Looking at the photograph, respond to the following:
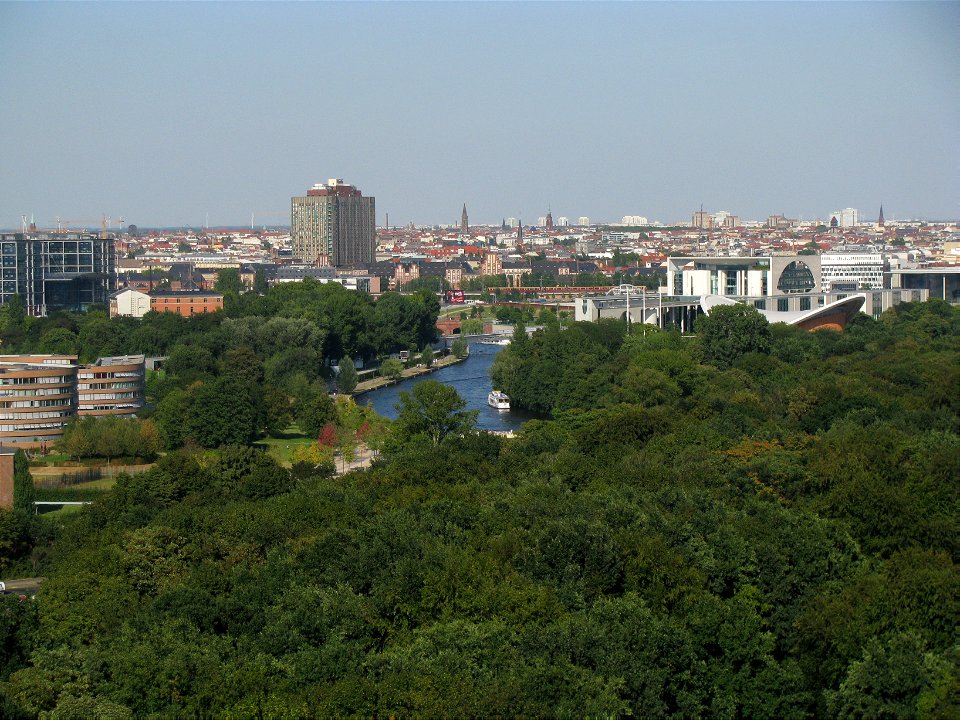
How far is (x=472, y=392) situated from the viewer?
72.0 feet

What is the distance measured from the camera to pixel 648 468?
424 inches

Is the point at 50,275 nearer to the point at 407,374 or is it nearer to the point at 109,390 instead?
the point at 407,374

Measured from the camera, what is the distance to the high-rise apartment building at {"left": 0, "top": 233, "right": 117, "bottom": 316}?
112 ft

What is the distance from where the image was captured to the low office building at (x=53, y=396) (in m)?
16.0

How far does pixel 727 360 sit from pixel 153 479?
1126cm

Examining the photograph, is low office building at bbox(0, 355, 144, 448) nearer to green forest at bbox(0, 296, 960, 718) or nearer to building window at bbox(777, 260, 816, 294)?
green forest at bbox(0, 296, 960, 718)

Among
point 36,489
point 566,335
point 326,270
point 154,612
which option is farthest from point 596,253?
point 154,612

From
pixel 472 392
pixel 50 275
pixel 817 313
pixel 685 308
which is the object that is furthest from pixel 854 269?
pixel 472 392

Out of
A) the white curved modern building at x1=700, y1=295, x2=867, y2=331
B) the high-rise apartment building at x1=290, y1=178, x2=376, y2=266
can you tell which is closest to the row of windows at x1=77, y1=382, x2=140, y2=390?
the white curved modern building at x1=700, y1=295, x2=867, y2=331

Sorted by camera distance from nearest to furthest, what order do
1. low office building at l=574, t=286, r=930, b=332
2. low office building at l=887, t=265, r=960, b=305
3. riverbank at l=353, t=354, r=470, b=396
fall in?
riverbank at l=353, t=354, r=470, b=396 < low office building at l=574, t=286, r=930, b=332 < low office building at l=887, t=265, r=960, b=305

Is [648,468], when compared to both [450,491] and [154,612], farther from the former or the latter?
[154,612]

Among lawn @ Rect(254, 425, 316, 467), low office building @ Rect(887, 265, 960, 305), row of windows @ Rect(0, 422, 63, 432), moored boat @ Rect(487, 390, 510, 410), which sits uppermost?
low office building @ Rect(887, 265, 960, 305)

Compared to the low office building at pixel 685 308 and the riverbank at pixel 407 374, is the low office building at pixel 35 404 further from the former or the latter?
the low office building at pixel 685 308

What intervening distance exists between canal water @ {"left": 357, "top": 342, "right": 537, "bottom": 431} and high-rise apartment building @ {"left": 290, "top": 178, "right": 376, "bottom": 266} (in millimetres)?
26224
